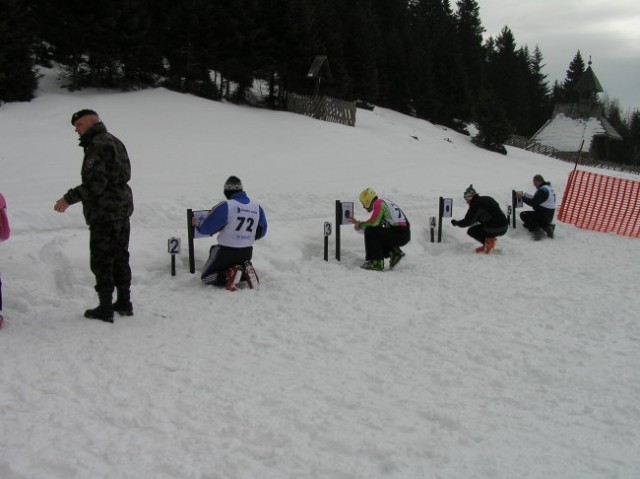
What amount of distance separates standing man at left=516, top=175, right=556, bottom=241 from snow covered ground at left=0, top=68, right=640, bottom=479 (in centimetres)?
70

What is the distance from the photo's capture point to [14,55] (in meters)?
16.9

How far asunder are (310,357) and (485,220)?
5.90 meters

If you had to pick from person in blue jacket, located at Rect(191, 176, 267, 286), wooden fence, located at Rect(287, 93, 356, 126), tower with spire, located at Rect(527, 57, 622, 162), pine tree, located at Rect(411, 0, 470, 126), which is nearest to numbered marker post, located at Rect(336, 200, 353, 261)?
person in blue jacket, located at Rect(191, 176, 267, 286)

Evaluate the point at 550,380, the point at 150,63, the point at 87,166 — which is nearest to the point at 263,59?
the point at 150,63

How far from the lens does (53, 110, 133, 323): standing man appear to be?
4.86 m

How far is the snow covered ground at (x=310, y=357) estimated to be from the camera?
3.14m

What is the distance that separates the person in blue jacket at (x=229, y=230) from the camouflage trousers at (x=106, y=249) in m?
1.50

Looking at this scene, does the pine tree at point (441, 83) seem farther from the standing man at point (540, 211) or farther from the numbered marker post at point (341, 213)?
the numbered marker post at point (341, 213)

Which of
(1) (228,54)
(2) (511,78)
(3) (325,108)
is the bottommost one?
(3) (325,108)

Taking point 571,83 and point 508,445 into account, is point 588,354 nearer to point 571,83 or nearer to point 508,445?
point 508,445

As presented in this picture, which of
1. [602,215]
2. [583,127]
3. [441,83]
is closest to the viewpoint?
[602,215]

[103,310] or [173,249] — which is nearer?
[103,310]

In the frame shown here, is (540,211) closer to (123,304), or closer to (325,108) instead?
(123,304)

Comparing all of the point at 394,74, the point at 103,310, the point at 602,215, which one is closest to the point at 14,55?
the point at 103,310
